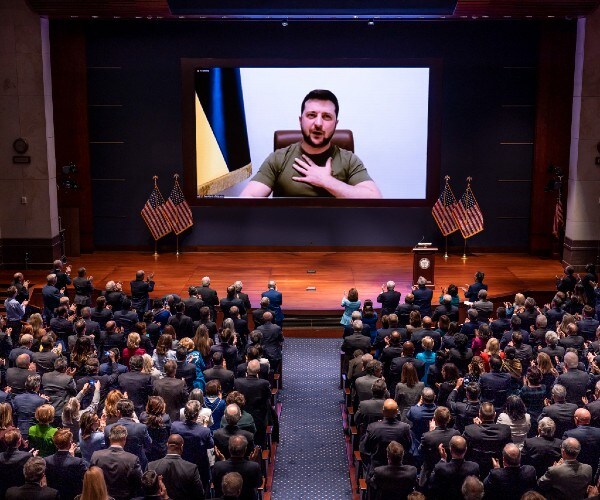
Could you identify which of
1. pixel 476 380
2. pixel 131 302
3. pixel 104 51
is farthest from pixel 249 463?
pixel 104 51

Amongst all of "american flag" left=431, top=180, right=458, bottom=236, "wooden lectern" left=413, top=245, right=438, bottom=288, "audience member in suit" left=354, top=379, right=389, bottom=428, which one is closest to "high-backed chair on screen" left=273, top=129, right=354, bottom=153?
"american flag" left=431, top=180, right=458, bottom=236

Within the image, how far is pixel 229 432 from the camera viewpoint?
689 cm

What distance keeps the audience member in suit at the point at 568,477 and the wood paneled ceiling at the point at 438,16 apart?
9.70 m

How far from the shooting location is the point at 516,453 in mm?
6207

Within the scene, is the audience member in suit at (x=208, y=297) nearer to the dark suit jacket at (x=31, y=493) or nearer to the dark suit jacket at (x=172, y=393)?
the dark suit jacket at (x=172, y=393)

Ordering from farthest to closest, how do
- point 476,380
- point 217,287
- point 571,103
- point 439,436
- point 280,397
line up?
point 571,103, point 217,287, point 280,397, point 476,380, point 439,436

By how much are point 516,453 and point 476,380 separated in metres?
1.90

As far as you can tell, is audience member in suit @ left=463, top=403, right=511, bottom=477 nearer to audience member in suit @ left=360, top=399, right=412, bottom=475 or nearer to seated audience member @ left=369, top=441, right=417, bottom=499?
audience member in suit @ left=360, top=399, right=412, bottom=475

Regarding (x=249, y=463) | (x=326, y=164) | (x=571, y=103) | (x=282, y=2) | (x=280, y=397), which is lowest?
(x=280, y=397)

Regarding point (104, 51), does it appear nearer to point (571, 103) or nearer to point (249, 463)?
point (571, 103)

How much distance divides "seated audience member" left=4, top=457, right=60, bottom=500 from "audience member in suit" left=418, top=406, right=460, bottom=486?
2829 millimetres

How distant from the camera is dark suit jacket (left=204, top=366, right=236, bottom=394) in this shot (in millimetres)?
8211

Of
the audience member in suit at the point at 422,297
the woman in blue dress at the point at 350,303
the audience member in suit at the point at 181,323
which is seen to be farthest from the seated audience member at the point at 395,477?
the audience member in suit at the point at 422,297

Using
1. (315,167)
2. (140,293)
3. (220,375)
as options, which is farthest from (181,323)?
(315,167)
